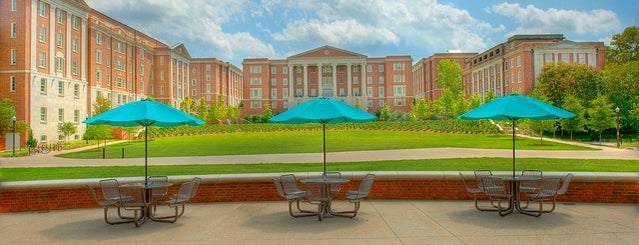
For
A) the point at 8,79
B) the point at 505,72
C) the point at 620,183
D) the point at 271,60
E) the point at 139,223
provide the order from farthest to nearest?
the point at 271,60, the point at 505,72, the point at 8,79, the point at 620,183, the point at 139,223

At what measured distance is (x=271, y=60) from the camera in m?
96.3

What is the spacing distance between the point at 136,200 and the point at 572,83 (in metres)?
56.9

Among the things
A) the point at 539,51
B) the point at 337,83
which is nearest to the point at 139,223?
the point at 539,51

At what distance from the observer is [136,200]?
8.61m

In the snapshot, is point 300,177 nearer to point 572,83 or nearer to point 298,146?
point 298,146

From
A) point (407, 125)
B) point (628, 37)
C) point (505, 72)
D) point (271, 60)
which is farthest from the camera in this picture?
point (271, 60)

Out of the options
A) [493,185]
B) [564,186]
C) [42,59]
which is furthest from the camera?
[42,59]

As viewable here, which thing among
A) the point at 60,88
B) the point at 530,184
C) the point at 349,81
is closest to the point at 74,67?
the point at 60,88

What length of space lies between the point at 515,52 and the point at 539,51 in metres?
4.10

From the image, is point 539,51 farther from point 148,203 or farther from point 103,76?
point 148,203

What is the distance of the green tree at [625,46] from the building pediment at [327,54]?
45406mm

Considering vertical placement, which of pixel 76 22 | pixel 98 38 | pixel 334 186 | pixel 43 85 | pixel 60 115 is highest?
pixel 76 22

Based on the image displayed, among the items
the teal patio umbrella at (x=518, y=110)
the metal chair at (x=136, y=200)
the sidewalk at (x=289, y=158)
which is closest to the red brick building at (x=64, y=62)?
the sidewalk at (x=289, y=158)

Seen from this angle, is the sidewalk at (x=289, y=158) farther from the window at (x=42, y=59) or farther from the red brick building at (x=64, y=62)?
the window at (x=42, y=59)
